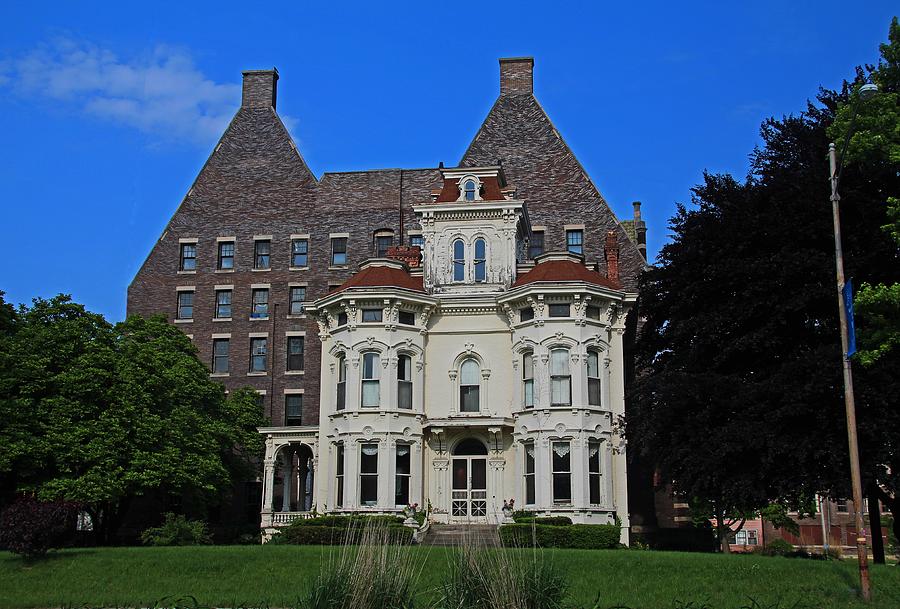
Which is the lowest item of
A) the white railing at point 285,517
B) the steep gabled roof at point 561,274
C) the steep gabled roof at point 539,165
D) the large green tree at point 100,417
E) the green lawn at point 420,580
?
the green lawn at point 420,580

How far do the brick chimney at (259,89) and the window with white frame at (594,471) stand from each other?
3069 cm

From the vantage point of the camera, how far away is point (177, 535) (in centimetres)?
3594

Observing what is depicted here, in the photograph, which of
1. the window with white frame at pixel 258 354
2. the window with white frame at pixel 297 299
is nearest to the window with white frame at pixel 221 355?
the window with white frame at pixel 258 354

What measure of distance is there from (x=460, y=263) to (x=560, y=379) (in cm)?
662

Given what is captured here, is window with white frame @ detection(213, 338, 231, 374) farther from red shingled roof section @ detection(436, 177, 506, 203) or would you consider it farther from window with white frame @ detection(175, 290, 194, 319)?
red shingled roof section @ detection(436, 177, 506, 203)

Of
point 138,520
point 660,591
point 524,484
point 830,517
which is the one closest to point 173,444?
point 138,520

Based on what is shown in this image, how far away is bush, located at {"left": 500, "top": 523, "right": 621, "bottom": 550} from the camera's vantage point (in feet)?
106

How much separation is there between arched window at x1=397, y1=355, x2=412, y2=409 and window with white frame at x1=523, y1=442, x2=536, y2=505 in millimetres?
4879

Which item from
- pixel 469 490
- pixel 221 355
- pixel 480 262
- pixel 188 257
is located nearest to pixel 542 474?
pixel 469 490

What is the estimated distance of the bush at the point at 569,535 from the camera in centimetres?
3234

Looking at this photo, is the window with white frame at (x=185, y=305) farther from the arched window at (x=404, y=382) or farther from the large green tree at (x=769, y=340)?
the large green tree at (x=769, y=340)

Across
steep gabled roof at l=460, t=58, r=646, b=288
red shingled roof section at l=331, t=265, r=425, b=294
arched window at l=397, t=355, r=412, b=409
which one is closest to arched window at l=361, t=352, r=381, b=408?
arched window at l=397, t=355, r=412, b=409

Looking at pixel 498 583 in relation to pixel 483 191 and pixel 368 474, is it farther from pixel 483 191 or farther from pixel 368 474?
pixel 483 191

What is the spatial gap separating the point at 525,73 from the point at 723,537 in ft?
91.2
